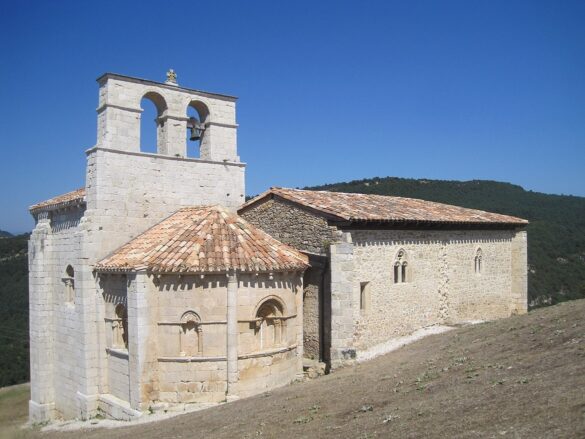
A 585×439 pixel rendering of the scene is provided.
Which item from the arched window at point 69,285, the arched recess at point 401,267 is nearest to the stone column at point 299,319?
the arched recess at point 401,267

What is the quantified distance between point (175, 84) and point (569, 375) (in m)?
11.9

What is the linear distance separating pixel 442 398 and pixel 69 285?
36.2ft

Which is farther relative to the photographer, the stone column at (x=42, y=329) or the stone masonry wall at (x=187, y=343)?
the stone column at (x=42, y=329)

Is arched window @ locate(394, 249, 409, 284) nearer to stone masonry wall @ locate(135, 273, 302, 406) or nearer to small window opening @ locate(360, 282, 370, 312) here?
small window opening @ locate(360, 282, 370, 312)

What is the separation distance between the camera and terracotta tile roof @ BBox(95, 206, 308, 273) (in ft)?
39.9

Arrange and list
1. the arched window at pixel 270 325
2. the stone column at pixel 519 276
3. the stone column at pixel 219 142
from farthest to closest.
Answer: the stone column at pixel 519 276 < the stone column at pixel 219 142 < the arched window at pixel 270 325

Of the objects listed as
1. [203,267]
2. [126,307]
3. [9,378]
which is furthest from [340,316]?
[9,378]

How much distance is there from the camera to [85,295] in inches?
527

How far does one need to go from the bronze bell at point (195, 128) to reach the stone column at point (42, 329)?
5090 mm

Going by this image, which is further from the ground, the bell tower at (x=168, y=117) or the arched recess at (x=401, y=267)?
the bell tower at (x=168, y=117)

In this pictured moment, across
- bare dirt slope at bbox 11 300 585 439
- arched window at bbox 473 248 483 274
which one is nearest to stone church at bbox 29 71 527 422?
bare dirt slope at bbox 11 300 585 439

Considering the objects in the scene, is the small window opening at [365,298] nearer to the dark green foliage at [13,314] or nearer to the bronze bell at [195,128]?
the bronze bell at [195,128]

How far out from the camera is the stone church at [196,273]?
40.2 feet

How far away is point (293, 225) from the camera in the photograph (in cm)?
1535
